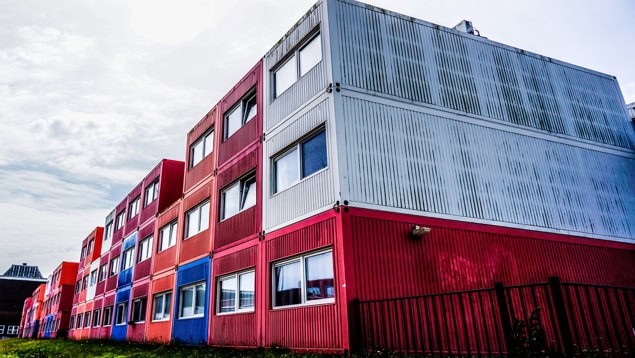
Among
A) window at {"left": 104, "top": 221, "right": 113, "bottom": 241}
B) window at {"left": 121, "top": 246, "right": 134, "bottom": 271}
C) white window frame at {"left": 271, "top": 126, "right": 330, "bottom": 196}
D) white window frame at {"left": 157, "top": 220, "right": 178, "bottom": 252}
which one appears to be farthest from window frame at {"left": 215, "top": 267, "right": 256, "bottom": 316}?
window at {"left": 104, "top": 221, "right": 113, "bottom": 241}

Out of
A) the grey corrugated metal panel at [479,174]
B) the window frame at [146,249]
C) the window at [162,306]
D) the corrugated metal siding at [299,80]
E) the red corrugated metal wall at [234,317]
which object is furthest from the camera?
the window frame at [146,249]

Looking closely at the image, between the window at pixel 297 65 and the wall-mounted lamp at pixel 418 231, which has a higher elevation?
the window at pixel 297 65

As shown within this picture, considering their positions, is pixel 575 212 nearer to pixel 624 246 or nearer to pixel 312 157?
pixel 624 246

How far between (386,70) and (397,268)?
587 cm

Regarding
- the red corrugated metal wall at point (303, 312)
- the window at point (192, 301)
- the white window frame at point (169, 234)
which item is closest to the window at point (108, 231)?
the white window frame at point (169, 234)

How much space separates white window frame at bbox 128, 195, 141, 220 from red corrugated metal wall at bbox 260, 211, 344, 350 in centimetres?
1977

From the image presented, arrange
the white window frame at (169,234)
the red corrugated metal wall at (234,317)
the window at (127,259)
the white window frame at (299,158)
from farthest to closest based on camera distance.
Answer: the window at (127,259) → the white window frame at (169,234) → the red corrugated metal wall at (234,317) → the white window frame at (299,158)

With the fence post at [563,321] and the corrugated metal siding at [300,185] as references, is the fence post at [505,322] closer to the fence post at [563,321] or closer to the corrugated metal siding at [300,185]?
the fence post at [563,321]

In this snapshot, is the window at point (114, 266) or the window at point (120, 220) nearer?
the window at point (114, 266)

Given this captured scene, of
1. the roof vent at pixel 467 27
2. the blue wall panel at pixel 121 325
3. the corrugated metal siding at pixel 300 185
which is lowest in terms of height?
the blue wall panel at pixel 121 325

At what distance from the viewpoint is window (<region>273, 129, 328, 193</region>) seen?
12.0 metres

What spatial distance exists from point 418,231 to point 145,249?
20261 mm

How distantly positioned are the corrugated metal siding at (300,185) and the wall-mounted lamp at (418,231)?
2.17m

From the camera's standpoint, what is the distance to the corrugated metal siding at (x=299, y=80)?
41.0ft
